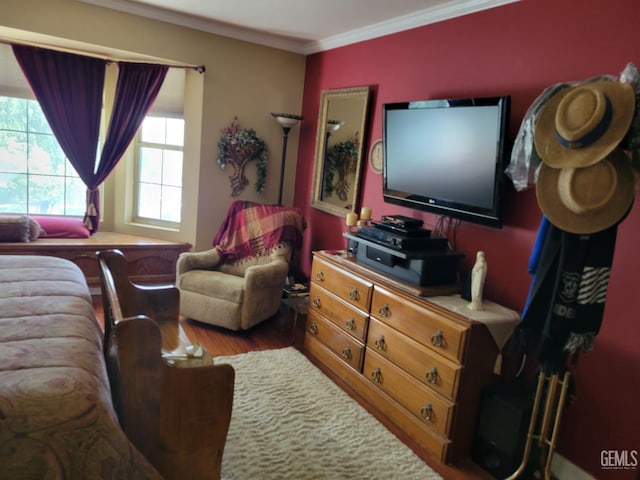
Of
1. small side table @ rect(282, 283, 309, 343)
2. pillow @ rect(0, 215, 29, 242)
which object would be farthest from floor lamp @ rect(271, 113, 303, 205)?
Answer: pillow @ rect(0, 215, 29, 242)

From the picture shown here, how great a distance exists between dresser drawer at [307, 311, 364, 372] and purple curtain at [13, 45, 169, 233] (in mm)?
2480

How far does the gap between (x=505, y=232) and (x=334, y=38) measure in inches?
96.4

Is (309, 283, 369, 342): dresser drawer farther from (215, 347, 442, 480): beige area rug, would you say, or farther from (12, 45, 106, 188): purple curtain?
(12, 45, 106, 188): purple curtain

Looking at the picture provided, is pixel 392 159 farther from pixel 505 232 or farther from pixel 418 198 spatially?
pixel 505 232

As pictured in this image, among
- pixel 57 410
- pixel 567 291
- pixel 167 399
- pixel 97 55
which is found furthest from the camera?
pixel 97 55

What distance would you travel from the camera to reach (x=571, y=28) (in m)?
2.27

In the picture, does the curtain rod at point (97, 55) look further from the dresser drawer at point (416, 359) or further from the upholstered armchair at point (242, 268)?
the dresser drawer at point (416, 359)

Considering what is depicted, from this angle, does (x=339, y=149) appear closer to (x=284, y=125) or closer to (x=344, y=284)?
(x=284, y=125)

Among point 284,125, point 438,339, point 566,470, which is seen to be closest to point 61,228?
point 284,125

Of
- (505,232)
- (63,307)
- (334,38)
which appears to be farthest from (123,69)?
(505,232)

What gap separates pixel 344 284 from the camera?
10.2 ft

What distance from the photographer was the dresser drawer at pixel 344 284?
114 inches

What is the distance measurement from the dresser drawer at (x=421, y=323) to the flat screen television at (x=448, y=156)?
600 millimetres

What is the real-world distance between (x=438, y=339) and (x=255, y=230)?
7.34 ft
